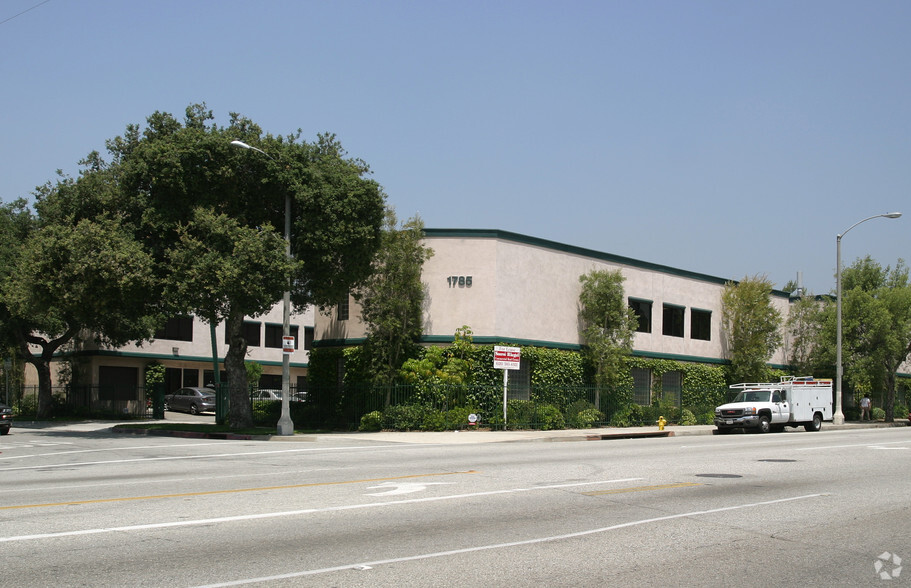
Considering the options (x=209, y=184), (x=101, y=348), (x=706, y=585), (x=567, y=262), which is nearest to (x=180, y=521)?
(x=706, y=585)

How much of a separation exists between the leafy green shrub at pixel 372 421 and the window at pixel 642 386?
41.5ft

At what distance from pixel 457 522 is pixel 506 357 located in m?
20.1

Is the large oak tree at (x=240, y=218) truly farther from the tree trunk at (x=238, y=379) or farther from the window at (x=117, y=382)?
the window at (x=117, y=382)

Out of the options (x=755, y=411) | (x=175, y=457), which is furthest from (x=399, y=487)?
(x=755, y=411)

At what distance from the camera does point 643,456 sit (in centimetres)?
1930

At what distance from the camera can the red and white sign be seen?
2973cm

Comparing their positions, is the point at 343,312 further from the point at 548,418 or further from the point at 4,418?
the point at 4,418

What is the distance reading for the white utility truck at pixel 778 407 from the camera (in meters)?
33.3

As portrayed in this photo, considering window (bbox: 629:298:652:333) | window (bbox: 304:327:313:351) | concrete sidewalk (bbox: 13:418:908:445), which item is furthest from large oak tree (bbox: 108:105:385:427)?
window (bbox: 304:327:313:351)

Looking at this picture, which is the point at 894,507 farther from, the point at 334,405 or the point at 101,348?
the point at 101,348

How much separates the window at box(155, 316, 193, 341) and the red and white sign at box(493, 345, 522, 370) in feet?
92.9

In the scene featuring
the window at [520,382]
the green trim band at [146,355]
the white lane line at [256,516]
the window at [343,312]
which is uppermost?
the window at [343,312]

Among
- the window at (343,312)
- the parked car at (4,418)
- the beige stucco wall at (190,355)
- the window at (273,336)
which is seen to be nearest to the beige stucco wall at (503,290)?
the window at (343,312)

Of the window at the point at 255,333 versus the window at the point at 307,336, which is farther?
the window at the point at 307,336
